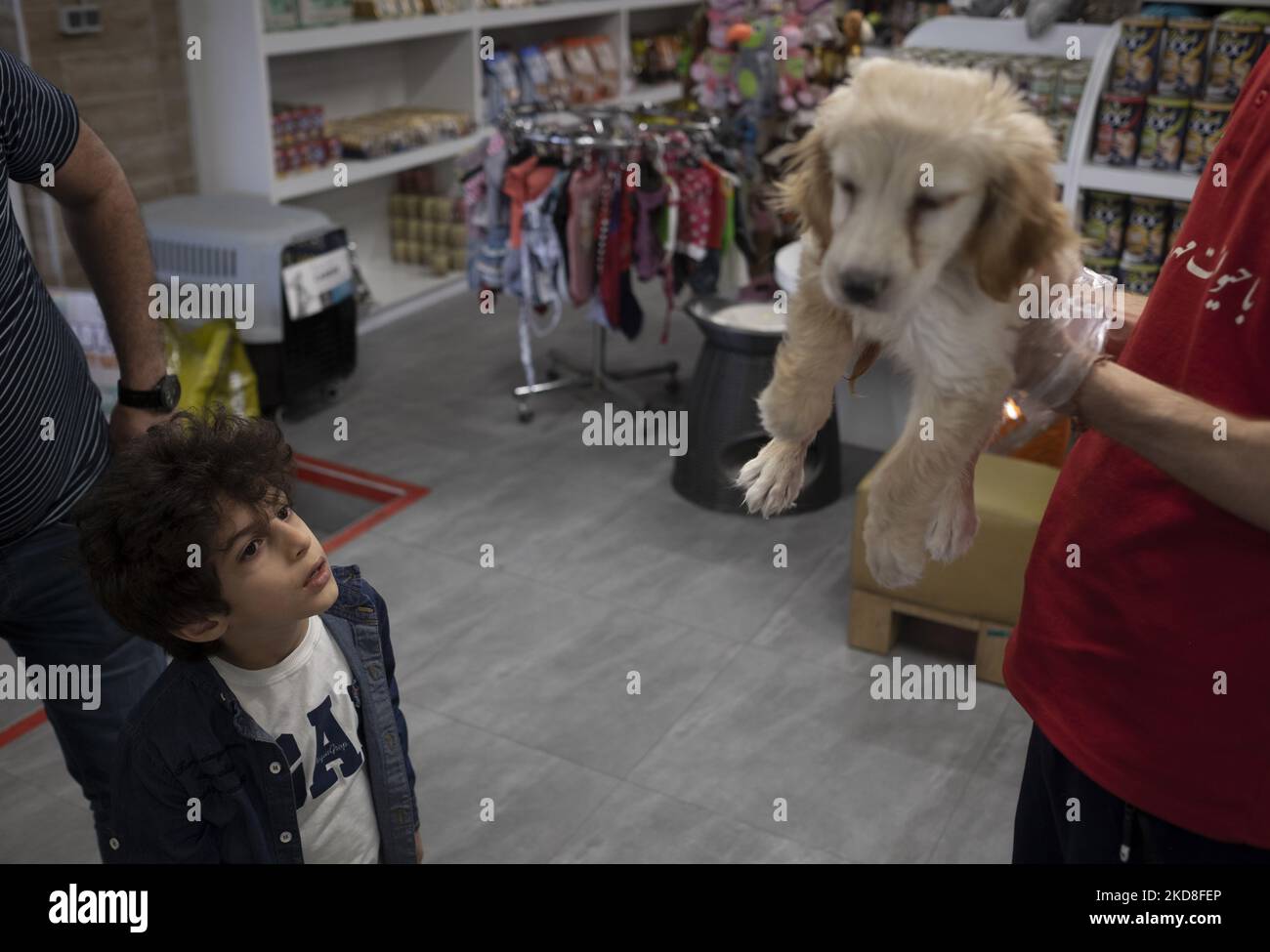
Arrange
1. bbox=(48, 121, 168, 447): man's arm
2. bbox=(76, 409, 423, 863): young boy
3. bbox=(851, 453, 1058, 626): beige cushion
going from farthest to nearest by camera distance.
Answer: bbox=(851, 453, 1058, 626): beige cushion
bbox=(48, 121, 168, 447): man's arm
bbox=(76, 409, 423, 863): young boy

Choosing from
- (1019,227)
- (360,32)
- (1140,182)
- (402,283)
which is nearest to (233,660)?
(1019,227)

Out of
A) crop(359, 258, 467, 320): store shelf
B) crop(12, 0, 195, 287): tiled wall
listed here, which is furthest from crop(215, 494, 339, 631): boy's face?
crop(359, 258, 467, 320): store shelf

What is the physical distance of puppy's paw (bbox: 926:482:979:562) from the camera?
976 mm

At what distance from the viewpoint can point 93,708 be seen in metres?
1.77

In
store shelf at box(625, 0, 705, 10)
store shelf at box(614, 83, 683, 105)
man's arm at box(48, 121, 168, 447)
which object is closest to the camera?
man's arm at box(48, 121, 168, 447)

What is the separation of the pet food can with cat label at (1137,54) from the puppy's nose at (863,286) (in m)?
3.07

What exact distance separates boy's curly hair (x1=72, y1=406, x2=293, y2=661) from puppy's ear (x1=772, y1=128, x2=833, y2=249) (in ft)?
2.55

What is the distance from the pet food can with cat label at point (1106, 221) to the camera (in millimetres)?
3631

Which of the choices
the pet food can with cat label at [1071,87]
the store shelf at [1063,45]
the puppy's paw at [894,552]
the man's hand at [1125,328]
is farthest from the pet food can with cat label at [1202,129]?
the puppy's paw at [894,552]

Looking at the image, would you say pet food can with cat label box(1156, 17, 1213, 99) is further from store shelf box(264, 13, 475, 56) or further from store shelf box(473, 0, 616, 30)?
store shelf box(473, 0, 616, 30)

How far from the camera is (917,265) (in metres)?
0.78

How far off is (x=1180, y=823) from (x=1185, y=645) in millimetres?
191
